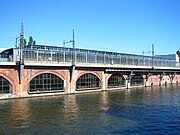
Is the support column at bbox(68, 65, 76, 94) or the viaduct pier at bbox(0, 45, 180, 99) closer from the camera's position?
the viaduct pier at bbox(0, 45, 180, 99)

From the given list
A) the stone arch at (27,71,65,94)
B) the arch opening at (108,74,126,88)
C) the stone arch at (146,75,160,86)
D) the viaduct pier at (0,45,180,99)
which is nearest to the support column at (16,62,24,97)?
the viaduct pier at (0,45,180,99)

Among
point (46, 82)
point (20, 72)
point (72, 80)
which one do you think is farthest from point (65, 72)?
point (20, 72)

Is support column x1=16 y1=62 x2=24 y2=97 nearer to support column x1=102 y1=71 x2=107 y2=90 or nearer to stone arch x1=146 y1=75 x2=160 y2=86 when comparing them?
support column x1=102 y1=71 x2=107 y2=90

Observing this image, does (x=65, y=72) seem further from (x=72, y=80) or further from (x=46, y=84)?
(x=46, y=84)

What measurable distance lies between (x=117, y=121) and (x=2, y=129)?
1075cm

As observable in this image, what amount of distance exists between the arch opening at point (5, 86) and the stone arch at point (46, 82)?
3.64m

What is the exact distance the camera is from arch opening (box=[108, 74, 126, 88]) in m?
62.8

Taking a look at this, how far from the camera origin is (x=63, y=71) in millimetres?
50594

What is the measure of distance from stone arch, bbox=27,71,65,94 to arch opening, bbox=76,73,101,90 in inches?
209

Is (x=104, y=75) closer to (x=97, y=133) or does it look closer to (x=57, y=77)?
(x=57, y=77)

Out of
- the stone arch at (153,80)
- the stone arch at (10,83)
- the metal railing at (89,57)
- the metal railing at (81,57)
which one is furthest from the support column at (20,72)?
the stone arch at (153,80)

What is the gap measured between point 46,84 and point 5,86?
8.75 metres

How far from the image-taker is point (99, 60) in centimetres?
6206

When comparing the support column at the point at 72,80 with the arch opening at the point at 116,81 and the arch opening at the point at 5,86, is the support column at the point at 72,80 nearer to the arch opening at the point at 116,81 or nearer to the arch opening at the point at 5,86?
the arch opening at the point at 116,81
